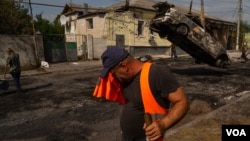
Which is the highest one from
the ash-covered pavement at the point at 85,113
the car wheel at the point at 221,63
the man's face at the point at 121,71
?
the man's face at the point at 121,71

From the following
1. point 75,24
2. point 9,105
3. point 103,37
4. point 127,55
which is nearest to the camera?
point 127,55

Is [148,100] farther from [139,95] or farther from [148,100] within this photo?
[139,95]

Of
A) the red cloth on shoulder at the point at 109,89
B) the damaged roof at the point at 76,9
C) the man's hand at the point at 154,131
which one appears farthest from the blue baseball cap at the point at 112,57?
the damaged roof at the point at 76,9

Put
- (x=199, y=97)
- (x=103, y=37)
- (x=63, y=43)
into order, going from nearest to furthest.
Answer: (x=199, y=97), (x=63, y=43), (x=103, y=37)

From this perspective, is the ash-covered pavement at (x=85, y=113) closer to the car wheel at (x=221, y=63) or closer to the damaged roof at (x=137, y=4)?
the car wheel at (x=221, y=63)

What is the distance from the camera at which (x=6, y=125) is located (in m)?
7.52

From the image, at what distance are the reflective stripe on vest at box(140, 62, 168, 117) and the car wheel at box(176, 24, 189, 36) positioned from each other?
39.5 ft

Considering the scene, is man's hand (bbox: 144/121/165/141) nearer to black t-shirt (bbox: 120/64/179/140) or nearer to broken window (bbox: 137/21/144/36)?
black t-shirt (bbox: 120/64/179/140)

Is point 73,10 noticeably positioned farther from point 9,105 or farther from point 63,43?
point 9,105

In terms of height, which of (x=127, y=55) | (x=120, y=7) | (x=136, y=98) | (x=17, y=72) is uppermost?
(x=120, y=7)

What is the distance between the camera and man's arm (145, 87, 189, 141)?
2.50 m

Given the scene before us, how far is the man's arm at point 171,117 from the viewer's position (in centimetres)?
250

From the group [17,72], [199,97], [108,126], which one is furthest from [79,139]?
[17,72]

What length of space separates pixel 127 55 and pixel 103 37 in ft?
96.5
